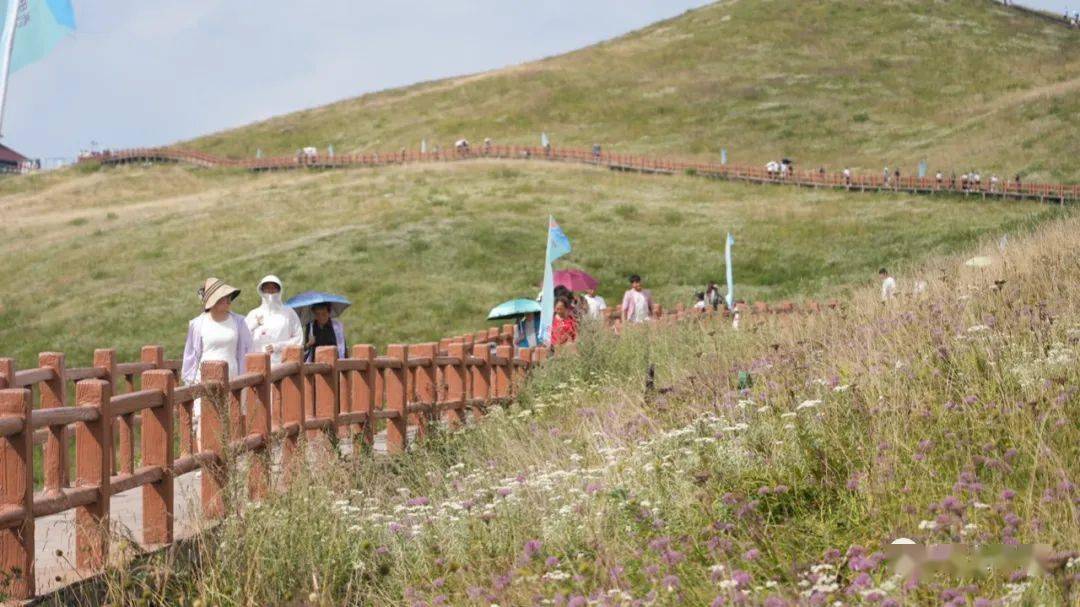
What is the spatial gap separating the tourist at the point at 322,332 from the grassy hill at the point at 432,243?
1846 cm

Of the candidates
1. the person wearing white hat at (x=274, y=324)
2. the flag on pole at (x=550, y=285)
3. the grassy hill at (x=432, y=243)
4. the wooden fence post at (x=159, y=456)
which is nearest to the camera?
the wooden fence post at (x=159, y=456)

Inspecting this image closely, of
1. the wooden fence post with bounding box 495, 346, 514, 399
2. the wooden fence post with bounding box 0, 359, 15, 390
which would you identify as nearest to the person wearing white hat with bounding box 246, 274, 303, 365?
the wooden fence post with bounding box 0, 359, 15, 390

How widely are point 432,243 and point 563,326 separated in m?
28.8

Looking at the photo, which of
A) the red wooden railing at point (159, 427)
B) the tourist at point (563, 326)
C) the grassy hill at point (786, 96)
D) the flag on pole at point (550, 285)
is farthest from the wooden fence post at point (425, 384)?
the grassy hill at point (786, 96)

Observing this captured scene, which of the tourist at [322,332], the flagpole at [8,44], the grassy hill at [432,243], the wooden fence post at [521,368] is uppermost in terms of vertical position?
the flagpole at [8,44]

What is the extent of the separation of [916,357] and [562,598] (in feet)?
12.8

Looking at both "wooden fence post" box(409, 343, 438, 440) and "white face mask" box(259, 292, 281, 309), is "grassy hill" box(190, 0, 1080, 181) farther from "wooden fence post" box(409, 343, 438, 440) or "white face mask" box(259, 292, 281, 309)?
"white face mask" box(259, 292, 281, 309)

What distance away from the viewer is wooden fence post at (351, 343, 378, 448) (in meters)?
12.6

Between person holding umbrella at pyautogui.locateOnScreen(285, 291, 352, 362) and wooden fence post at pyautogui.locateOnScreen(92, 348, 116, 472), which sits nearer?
wooden fence post at pyautogui.locateOnScreen(92, 348, 116, 472)

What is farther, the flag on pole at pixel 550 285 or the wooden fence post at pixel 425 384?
the flag on pole at pixel 550 285

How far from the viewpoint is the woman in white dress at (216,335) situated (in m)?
11.8

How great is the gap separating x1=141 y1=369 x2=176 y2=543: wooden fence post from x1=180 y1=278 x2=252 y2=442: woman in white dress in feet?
11.3

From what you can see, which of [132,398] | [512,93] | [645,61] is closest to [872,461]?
[132,398]

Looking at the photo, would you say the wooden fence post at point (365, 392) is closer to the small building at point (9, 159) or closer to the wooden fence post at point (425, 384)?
the wooden fence post at point (425, 384)
